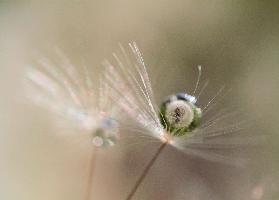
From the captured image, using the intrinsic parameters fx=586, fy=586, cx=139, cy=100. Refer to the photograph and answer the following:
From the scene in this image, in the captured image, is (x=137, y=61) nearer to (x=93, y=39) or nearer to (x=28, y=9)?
(x=93, y=39)

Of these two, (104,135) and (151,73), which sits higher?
(151,73)

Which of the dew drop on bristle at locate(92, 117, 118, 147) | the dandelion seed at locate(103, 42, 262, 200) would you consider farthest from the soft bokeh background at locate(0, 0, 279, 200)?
the dew drop on bristle at locate(92, 117, 118, 147)

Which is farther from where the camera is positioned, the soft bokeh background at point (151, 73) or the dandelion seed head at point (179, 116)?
the soft bokeh background at point (151, 73)

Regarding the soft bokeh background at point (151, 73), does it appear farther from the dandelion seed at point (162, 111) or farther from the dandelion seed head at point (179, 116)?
the dandelion seed head at point (179, 116)

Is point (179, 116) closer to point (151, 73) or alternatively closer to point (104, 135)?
point (104, 135)

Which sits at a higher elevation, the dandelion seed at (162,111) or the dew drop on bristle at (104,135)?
the dandelion seed at (162,111)

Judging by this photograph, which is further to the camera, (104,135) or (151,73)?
(151,73)

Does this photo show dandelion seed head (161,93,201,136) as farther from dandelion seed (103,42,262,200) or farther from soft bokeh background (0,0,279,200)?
soft bokeh background (0,0,279,200)

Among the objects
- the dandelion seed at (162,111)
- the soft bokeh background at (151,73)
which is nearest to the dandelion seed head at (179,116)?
the dandelion seed at (162,111)

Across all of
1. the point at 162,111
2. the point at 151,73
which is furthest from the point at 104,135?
the point at 151,73
